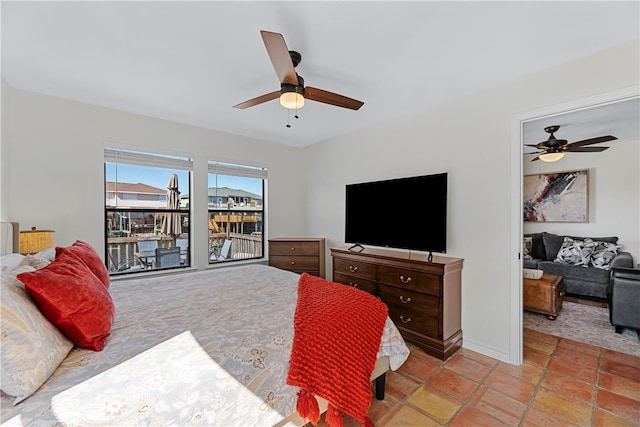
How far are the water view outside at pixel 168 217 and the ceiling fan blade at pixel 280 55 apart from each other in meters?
2.38

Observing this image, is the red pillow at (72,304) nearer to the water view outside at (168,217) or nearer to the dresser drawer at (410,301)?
the water view outside at (168,217)

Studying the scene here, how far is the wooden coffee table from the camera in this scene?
129 inches

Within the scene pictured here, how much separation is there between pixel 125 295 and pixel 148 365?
1092 mm

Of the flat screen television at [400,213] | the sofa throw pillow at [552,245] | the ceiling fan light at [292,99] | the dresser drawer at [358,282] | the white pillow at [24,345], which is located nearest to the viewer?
the white pillow at [24,345]

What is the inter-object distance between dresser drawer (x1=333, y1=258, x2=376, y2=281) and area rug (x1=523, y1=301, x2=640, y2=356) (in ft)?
6.30

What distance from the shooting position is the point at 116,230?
327 cm

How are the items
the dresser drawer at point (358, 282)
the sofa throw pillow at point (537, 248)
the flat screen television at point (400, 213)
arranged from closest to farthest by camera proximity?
the flat screen television at point (400, 213)
the dresser drawer at point (358, 282)
the sofa throw pillow at point (537, 248)

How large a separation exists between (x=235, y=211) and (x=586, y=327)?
459cm

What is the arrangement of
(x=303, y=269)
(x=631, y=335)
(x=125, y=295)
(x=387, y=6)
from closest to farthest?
(x=387, y=6), (x=125, y=295), (x=631, y=335), (x=303, y=269)

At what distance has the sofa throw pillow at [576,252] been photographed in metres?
4.17

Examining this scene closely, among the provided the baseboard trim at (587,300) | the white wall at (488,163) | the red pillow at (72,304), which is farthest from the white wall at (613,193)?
the red pillow at (72,304)

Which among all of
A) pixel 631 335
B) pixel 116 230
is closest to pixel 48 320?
pixel 116 230

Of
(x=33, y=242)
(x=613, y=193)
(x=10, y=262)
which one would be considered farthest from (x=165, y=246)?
(x=613, y=193)

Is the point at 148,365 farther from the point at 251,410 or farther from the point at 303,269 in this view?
the point at 303,269
